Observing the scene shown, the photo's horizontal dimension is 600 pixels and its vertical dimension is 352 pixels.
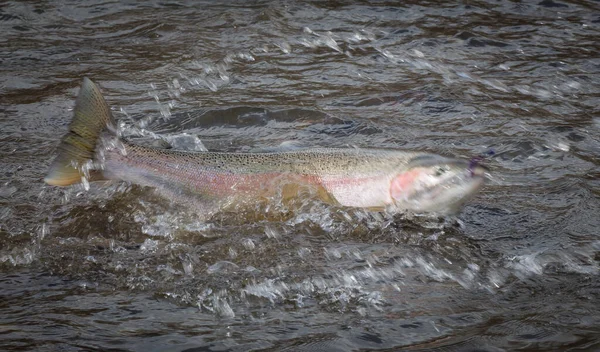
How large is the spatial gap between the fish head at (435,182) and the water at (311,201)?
0.11 meters

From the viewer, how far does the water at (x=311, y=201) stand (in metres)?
2.76

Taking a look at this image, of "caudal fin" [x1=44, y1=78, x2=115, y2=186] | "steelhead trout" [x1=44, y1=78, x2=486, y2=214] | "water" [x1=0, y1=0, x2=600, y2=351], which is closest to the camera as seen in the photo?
"water" [x1=0, y1=0, x2=600, y2=351]

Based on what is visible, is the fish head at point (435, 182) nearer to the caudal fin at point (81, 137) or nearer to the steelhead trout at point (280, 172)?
the steelhead trout at point (280, 172)

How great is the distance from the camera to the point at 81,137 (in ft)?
11.3

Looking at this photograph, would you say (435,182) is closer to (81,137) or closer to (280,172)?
(280,172)

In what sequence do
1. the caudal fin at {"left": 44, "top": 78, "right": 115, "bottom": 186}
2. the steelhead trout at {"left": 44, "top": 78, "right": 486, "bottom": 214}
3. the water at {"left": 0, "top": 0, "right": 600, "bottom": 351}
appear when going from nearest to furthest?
the water at {"left": 0, "top": 0, "right": 600, "bottom": 351} → the caudal fin at {"left": 44, "top": 78, "right": 115, "bottom": 186} → the steelhead trout at {"left": 44, "top": 78, "right": 486, "bottom": 214}

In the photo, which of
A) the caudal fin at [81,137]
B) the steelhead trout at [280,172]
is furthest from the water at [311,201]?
the caudal fin at [81,137]

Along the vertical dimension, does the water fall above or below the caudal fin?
below

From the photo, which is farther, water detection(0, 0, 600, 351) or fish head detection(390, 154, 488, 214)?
fish head detection(390, 154, 488, 214)

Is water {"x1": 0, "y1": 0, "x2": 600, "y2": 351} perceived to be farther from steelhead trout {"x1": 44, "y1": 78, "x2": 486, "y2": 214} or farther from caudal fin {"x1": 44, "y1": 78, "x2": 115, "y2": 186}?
caudal fin {"x1": 44, "y1": 78, "x2": 115, "y2": 186}

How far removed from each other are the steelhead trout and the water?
0.31 ft

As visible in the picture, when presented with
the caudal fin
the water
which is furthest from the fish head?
the caudal fin

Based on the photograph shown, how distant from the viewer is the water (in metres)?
2.76

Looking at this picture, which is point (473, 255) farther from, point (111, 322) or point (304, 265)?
point (111, 322)
